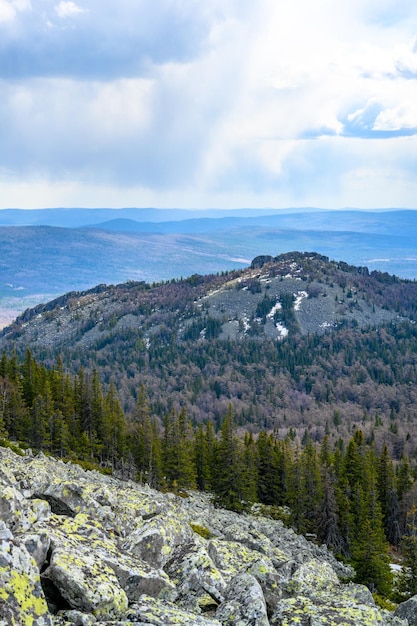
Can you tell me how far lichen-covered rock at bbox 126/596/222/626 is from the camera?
13.2 meters

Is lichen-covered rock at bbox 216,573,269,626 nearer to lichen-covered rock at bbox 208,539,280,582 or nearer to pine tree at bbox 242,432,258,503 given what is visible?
lichen-covered rock at bbox 208,539,280,582

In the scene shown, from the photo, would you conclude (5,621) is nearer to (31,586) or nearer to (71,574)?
(31,586)

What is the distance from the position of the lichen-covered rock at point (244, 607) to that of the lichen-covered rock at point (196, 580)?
1.19 meters

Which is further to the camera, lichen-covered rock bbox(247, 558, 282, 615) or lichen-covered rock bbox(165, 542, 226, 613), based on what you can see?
lichen-covered rock bbox(247, 558, 282, 615)

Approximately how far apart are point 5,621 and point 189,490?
80245 millimetres

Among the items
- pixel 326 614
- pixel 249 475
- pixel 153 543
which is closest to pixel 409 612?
pixel 326 614

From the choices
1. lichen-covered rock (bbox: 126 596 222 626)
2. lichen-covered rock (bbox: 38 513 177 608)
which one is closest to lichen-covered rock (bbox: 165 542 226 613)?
lichen-covered rock (bbox: 38 513 177 608)

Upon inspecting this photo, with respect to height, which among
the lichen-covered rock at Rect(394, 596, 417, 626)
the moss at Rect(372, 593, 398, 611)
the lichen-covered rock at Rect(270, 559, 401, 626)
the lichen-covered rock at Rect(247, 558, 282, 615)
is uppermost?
the lichen-covered rock at Rect(270, 559, 401, 626)

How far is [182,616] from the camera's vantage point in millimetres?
13805

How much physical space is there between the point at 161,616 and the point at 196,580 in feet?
17.0

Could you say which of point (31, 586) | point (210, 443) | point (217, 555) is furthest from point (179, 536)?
point (210, 443)

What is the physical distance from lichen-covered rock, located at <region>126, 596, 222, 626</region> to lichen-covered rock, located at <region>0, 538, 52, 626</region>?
92.6 inches

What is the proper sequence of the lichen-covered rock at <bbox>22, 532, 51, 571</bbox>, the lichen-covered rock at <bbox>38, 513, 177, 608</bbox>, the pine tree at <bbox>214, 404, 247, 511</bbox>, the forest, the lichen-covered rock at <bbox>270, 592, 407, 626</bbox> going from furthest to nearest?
1. the pine tree at <bbox>214, 404, 247, 511</bbox>
2. the forest
3. the lichen-covered rock at <bbox>270, 592, 407, 626</bbox>
4. the lichen-covered rock at <bbox>38, 513, 177, 608</bbox>
5. the lichen-covered rock at <bbox>22, 532, 51, 571</bbox>

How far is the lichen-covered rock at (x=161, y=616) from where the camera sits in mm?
13234
